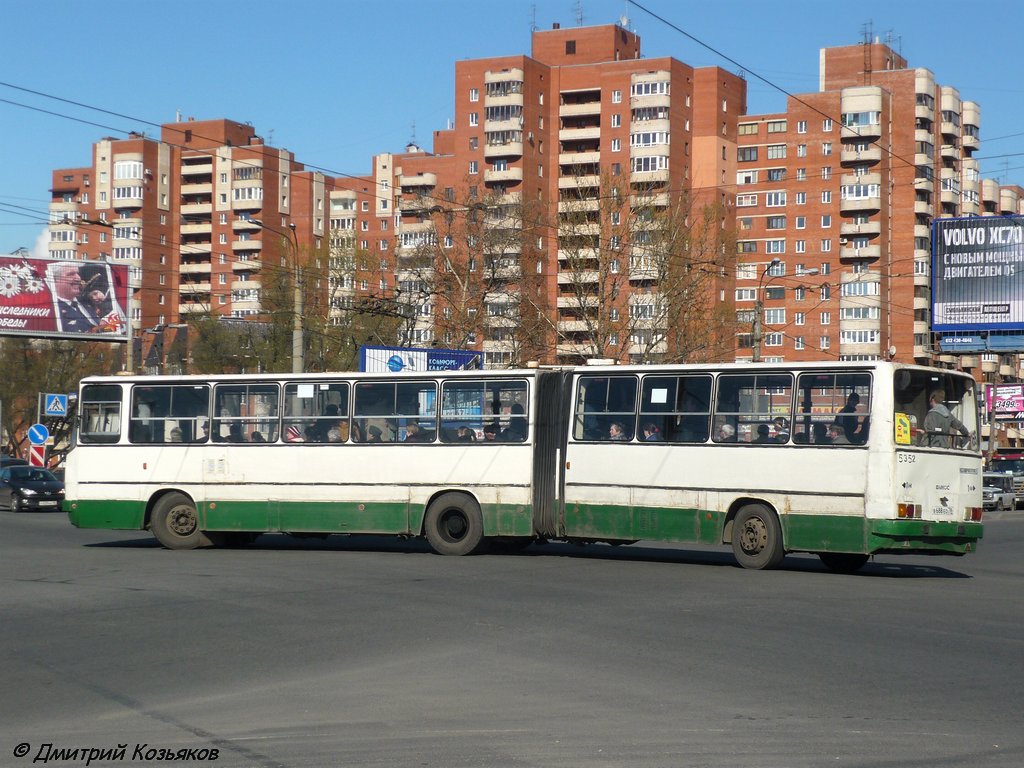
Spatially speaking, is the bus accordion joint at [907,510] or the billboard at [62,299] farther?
the billboard at [62,299]

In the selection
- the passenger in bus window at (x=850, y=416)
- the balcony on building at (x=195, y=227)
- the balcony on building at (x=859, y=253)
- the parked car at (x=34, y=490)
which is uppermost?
the balcony on building at (x=195, y=227)

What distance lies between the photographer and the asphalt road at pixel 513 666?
7.45 m

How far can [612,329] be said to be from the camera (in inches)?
2048

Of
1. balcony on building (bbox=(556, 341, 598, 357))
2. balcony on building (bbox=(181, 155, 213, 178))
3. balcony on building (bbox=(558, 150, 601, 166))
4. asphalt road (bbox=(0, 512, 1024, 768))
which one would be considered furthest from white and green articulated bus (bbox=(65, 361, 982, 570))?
balcony on building (bbox=(181, 155, 213, 178))

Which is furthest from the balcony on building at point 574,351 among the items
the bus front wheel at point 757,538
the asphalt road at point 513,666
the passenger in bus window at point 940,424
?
the asphalt road at point 513,666

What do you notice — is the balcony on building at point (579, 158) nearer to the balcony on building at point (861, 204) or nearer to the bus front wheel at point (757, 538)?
the balcony on building at point (861, 204)

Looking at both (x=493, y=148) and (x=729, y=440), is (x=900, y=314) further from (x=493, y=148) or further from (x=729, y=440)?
(x=729, y=440)

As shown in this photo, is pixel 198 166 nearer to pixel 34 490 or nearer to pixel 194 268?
pixel 194 268

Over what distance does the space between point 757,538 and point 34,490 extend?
28.8 metres

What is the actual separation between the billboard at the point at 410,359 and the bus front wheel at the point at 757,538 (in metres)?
28.8

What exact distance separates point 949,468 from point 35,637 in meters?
11.7

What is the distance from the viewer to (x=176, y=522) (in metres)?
22.3

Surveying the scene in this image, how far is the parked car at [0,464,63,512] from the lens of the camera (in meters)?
40.9

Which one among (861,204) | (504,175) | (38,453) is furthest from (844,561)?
(504,175)
